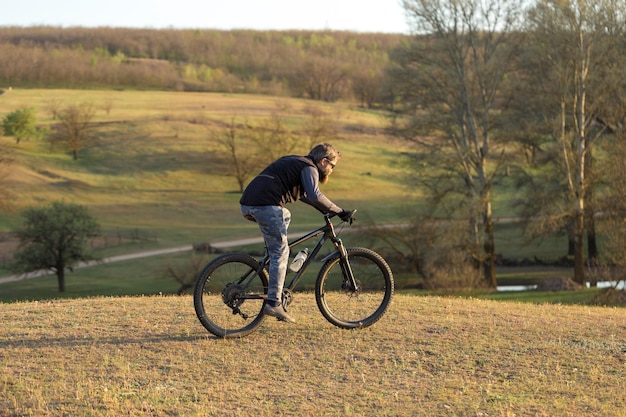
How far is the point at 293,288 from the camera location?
10180 millimetres

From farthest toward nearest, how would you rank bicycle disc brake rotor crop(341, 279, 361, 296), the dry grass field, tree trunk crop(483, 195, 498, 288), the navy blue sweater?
tree trunk crop(483, 195, 498, 288) → bicycle disc brake rotor crop(341, 279, 361, 296) → the navy blue sweater → the dry grass field

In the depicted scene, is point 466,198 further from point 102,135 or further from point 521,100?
point 102,135

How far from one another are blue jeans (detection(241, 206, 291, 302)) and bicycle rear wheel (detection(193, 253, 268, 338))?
0.74 feet

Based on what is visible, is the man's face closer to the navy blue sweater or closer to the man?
the man

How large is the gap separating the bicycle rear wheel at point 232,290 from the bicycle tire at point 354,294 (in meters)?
0.81

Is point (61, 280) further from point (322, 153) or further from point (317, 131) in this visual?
point (317, 131)

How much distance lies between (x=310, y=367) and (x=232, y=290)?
170 centimetres

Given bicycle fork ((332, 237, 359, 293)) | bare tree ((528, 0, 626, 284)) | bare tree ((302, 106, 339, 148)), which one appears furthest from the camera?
bare tree ((302, 106, 339, 148))

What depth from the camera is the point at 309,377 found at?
28.0 feet

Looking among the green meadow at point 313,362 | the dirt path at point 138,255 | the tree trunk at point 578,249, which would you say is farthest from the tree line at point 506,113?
the green meadow at point 313,362

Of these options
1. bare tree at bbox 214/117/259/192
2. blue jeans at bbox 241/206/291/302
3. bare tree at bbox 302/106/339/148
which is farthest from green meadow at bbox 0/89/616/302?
blue jeans at bbox 241/206/291/302

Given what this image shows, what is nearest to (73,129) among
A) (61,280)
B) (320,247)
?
(61,280)

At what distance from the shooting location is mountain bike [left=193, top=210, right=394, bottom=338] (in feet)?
32.9

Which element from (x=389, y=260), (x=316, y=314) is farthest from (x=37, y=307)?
(x=389, y=260)
